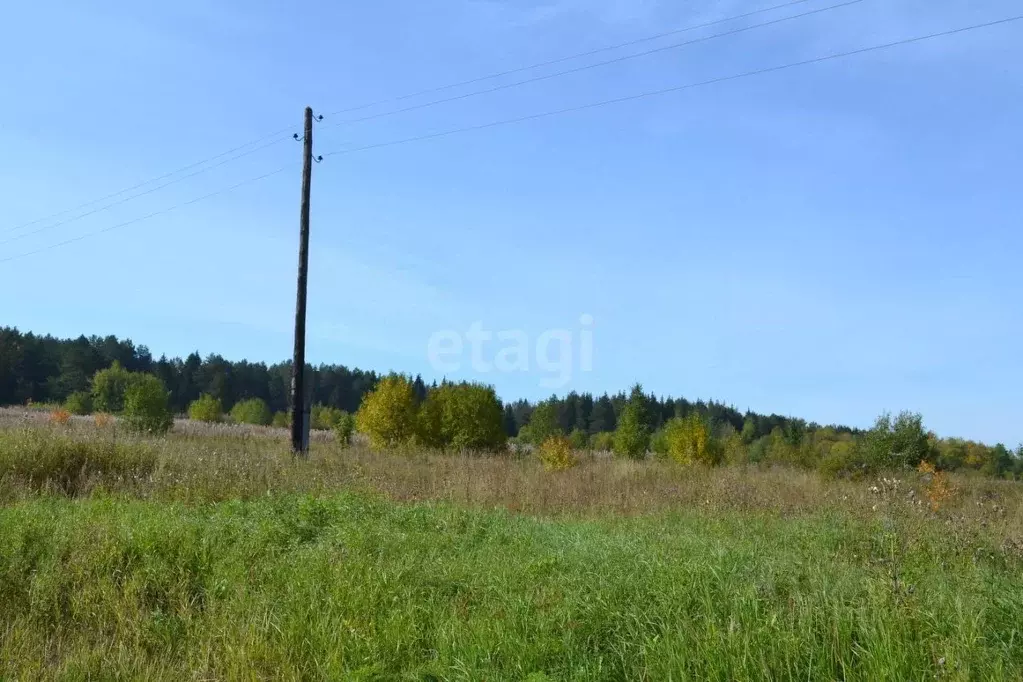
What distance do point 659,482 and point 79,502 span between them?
31.5 feet

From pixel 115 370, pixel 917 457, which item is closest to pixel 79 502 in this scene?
pixel 917 457

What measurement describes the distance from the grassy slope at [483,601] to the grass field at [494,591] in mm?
18

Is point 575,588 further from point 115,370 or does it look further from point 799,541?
point 115,370

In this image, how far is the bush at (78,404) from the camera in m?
47.1

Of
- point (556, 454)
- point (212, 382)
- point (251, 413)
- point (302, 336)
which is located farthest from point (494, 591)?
point (212, 382)

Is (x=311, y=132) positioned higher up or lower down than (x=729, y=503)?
higher up

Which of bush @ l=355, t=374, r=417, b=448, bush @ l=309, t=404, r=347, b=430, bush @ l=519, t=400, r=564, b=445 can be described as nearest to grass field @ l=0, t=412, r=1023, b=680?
bush @ l=355, t=374, r=417, b=448

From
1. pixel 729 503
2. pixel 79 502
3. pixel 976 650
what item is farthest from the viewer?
pixel 729 503

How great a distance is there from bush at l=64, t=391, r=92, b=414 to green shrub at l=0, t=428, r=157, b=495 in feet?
123

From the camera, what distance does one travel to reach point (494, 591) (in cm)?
568

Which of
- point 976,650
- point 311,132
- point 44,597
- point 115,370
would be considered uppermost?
point 311,132

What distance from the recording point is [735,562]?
5.63 metres

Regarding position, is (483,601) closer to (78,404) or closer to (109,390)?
(109,390)

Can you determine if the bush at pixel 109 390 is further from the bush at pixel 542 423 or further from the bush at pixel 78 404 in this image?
the bush at pixel 542 423
